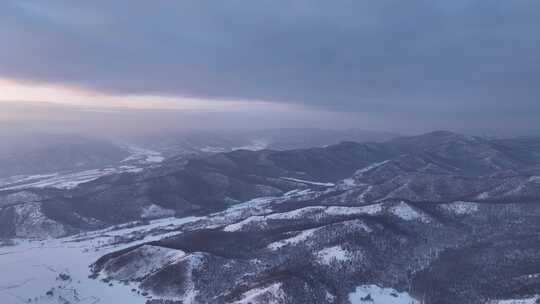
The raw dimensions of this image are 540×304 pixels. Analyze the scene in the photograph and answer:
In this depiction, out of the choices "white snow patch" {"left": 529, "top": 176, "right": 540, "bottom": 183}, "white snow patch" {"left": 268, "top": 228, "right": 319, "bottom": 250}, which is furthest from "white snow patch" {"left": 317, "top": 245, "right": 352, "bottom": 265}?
"white snow patch" {"left": 529, "top": 176, "right": 540, "bottom": 183}

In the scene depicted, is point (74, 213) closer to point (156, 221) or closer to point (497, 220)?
point (156, 221)

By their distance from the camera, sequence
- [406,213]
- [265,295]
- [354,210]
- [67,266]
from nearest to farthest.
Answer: [265,295], [67,266], [406,213], [354,210]

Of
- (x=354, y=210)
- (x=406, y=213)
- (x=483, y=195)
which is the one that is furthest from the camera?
(x=483, y=195)

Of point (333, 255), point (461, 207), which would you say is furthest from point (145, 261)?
point (461, 207)

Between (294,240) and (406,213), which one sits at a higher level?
(406,213)

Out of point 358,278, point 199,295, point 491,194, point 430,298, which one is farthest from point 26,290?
point 491,194

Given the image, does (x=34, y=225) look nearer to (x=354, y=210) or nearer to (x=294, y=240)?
(x=294, y=240)

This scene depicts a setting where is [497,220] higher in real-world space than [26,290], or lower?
higher
